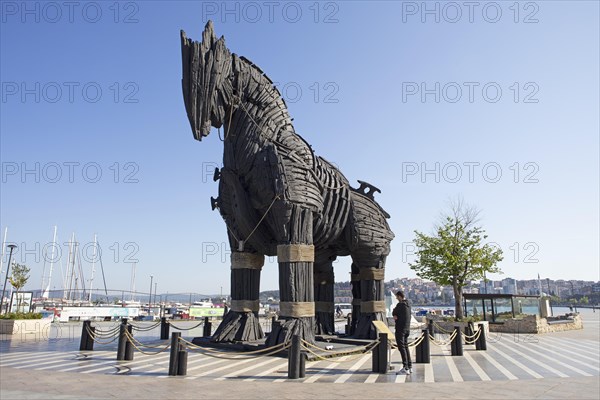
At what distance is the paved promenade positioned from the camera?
20.1ft

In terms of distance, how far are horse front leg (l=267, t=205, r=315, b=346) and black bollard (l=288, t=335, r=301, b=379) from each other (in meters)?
1.81

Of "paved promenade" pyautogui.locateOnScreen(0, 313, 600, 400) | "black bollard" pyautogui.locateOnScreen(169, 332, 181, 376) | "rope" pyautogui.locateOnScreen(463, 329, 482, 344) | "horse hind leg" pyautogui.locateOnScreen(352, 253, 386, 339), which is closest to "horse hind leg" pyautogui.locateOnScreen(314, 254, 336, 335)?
"horse hind leg" pyautogui.locateOnScreen(352, 253, 386, 339)

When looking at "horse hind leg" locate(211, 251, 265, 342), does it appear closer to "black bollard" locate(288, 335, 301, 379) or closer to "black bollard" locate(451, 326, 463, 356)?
"black bollard" locate(288, 335, 301, 379)

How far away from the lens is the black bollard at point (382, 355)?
809cm

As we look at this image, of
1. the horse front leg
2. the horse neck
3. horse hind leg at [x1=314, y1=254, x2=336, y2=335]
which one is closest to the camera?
the horse front leg

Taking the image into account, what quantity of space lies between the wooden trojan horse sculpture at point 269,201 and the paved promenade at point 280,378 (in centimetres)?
156

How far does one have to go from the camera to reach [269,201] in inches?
396

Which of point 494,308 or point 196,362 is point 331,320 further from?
point 494,308

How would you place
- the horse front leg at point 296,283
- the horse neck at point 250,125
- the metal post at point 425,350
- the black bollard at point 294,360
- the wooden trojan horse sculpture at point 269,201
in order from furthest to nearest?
the horse neck at point 250,125, the wooden trojan horse sculpture at point 269,201, the horse front leg at point 296,283, the metal post at point 425,350, the black bollard at point 294,360

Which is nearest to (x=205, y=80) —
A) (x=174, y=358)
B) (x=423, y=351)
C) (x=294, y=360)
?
(x=174, y=358)

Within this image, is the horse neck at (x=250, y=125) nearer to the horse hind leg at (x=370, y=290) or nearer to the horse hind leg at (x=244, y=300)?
the horse hind leg at (x=244, y=300)

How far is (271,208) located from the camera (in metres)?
10.1

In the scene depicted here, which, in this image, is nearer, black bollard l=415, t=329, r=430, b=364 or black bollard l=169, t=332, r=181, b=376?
black bollard l=169, t=332, r=181, b=376

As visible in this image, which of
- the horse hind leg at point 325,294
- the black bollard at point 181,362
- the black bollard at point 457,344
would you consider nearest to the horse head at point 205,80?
the black bollard at point 181,362
